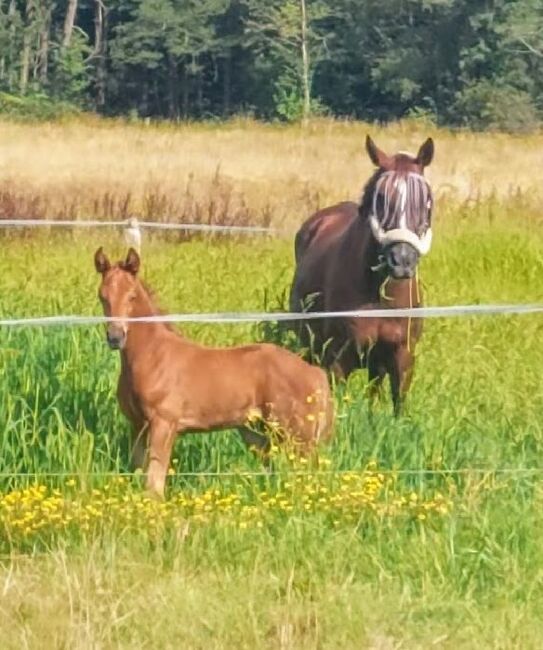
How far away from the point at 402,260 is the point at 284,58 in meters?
54.7

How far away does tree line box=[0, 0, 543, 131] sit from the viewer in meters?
57.4

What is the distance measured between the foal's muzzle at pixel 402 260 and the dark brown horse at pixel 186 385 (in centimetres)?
100

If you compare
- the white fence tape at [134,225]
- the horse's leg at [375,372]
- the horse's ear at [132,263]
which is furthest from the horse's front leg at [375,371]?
the white fence tape at [134,225]

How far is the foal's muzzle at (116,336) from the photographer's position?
5836 mm

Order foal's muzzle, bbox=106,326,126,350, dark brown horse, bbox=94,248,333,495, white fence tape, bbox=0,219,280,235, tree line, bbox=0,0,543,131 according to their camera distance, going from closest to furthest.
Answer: foal's muzzle, bbox=106,326,126,350, dark brown horse, bbox=94,248,333,495, white fence tape, bbox=0,219,280,235, tree line, bbox=0,0,543,131

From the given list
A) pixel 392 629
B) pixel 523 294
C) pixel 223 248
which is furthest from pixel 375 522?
pixel 223 248

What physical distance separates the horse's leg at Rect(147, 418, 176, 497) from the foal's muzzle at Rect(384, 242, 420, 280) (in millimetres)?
1576

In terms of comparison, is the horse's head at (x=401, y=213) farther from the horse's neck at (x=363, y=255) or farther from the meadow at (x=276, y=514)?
the meadow at (x=276, y=514)

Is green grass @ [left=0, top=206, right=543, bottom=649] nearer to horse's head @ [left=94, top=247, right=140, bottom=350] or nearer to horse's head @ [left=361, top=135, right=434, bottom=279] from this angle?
horse's head @ [left=94, top=247, right=140, bottom=350]

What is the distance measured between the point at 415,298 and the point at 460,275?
15.9ft

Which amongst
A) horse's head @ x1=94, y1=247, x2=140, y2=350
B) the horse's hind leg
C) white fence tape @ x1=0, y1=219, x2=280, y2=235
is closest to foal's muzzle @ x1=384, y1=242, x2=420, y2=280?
the horse's hind leg

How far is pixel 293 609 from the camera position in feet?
16.0

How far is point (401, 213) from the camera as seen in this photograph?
23.7 ft

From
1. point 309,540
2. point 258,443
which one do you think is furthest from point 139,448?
point 309,540
